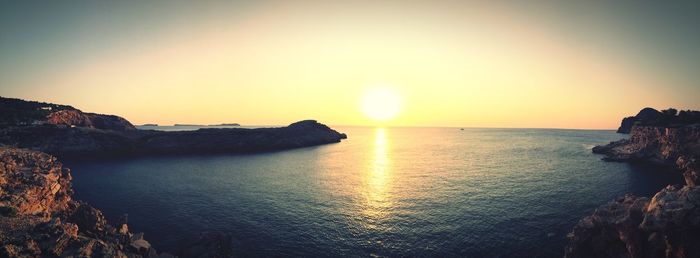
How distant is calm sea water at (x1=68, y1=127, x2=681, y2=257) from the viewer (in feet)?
139

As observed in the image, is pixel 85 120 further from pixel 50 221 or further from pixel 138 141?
pixel 50 221

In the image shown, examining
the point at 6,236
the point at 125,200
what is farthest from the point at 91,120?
the point at 6,236

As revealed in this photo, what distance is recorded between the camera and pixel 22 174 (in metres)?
43.8

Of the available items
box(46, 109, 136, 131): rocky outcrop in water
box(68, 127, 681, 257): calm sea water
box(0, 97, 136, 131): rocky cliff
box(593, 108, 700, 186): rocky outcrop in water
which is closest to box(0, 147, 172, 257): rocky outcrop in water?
box(68, 127, 681, 257): calm sea water

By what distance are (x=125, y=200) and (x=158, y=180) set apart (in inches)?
885

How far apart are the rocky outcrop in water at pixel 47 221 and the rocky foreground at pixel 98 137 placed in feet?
322

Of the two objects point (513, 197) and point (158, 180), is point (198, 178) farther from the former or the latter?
point (513, 197)

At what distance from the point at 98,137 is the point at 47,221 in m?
139

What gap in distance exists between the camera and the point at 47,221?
31672 millimetres

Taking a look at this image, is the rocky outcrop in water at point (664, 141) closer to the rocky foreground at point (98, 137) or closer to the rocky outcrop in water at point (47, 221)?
the rocky outcrop in water at point (47, 221)

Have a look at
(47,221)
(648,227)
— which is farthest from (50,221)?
(648,227)

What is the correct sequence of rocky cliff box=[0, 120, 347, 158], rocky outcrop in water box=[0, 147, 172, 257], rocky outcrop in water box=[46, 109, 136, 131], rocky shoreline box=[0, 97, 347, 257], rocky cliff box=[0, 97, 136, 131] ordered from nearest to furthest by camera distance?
rocky outcrop in water box=[0, 147, 172, 257] → rocky shoreline box=[0, 97, 347, 257] → rocky cliff box=[0, 97, 136, 131] → rocky cliff box=[0, 120, 347, 158] → rocky outcrop in water box=[46, 109, 136, 131]

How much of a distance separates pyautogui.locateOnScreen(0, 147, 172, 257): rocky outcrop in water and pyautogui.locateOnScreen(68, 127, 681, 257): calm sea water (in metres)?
6.31

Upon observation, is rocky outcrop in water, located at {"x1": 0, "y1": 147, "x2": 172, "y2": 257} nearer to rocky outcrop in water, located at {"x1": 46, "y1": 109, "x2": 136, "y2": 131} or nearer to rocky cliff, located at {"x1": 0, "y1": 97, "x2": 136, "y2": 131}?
rocky cliff, located at {"x1": 0, "y1": 97, "x2": 136, "y2": 131}
